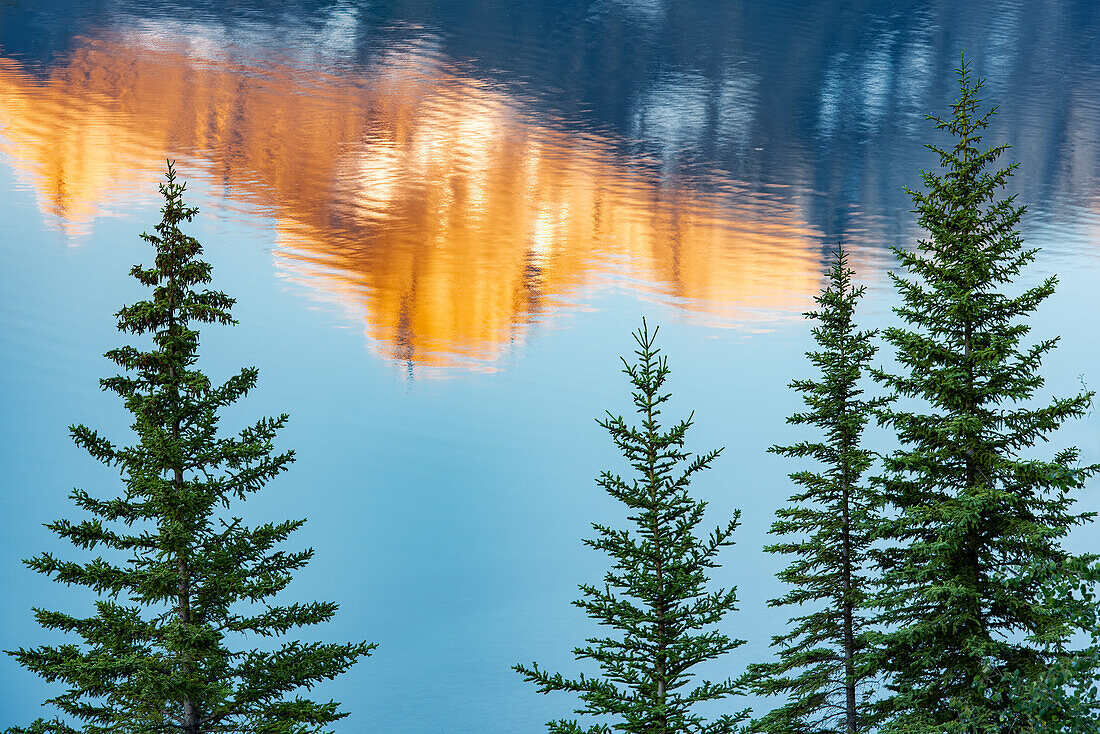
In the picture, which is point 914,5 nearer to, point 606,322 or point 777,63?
point 777,63

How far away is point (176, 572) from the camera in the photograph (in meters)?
16.0

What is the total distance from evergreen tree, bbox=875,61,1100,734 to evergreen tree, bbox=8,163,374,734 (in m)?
8.20

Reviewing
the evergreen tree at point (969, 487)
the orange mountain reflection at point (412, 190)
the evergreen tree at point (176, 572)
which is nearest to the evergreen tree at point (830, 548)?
the evergreen tree at point (969, 487)

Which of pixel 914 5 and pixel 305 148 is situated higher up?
pixel 914 5

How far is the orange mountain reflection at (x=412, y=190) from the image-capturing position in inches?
2968

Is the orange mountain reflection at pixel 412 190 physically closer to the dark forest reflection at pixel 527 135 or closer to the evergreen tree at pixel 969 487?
the dark forest reflection at pixel 527 135

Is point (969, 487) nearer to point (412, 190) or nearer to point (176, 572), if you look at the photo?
point (176, 572)

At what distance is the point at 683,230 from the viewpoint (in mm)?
77938

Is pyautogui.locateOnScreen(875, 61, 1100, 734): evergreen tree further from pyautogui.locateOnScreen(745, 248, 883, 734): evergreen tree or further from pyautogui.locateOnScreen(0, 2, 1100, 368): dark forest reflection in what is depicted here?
pyautogui.locateOnScreen(0, 2, 1100, 368): dark forest reflection

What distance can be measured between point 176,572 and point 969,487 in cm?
1093

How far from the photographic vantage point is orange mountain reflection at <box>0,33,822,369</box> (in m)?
75.4

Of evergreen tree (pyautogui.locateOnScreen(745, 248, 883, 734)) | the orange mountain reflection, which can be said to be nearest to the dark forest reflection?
the orange mountain reflection

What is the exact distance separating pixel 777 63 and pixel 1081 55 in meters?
29.3

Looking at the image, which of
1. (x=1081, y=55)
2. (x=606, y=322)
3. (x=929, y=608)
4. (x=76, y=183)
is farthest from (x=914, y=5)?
(x=929, y=608)
